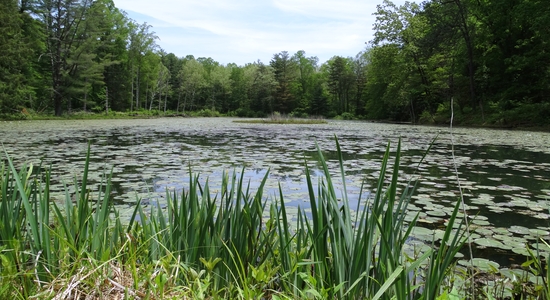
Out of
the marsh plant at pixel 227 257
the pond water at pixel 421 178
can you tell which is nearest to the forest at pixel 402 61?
the pond water at pixel 421 178

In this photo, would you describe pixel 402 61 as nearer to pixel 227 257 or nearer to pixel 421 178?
pixel 421 178

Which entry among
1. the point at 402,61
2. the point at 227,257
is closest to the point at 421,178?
the point at 227,257

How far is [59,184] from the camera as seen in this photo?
4359 millimetres

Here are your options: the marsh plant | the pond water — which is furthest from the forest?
the marsh plant

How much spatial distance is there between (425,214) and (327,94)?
1987 inches

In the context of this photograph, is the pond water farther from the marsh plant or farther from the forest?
the forest

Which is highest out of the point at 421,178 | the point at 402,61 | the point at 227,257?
the point at 402,61

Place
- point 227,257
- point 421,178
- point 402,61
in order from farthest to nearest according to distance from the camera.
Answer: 1. point 402,61
2. point 421,178
3. point 227,257

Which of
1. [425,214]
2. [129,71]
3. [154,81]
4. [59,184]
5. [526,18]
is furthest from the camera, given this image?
[154,81]

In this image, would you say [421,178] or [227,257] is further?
[421,178]

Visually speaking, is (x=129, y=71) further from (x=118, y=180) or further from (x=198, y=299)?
(x=198, y=299)

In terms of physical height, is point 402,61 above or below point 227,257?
above

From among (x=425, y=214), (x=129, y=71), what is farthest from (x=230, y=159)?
(x=129, y=71)

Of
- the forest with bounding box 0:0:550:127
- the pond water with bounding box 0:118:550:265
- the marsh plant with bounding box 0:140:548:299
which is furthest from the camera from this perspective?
the forest with bounding box 0:0:550:127
